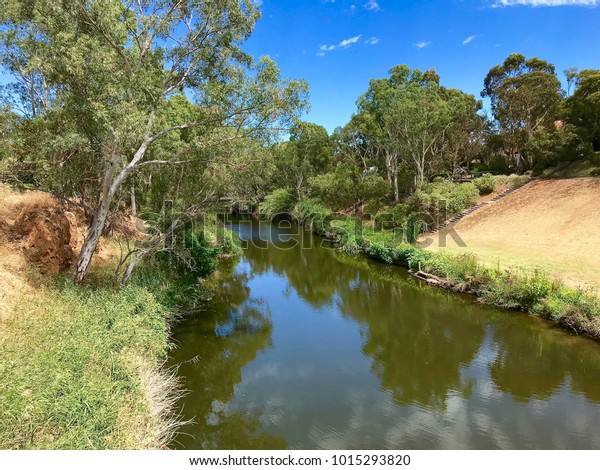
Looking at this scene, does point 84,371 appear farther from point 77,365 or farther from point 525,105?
point 525,105

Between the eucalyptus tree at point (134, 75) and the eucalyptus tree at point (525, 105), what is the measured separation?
1219 inches

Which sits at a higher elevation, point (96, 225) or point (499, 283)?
point (96, 225)

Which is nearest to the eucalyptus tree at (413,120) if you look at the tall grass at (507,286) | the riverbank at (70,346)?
the tall grass at (507,286)

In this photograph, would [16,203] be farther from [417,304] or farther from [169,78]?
[417,304]

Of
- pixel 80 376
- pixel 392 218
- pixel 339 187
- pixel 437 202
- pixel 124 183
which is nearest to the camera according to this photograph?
pixel 80 376

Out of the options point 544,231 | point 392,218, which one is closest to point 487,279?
point 544,231

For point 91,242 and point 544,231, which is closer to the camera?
point 91,242

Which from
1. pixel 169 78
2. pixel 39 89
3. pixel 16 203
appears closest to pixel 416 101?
pixel 169 78

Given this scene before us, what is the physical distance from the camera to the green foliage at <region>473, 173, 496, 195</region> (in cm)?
3600

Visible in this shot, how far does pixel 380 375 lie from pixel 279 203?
42.2 metres

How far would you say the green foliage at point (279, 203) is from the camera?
53.2 metres

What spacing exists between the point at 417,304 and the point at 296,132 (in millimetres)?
10904

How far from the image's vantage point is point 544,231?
25703mm

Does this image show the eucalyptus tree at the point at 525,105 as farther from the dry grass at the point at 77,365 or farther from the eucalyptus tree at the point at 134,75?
the dry grass at the point at 77,365
